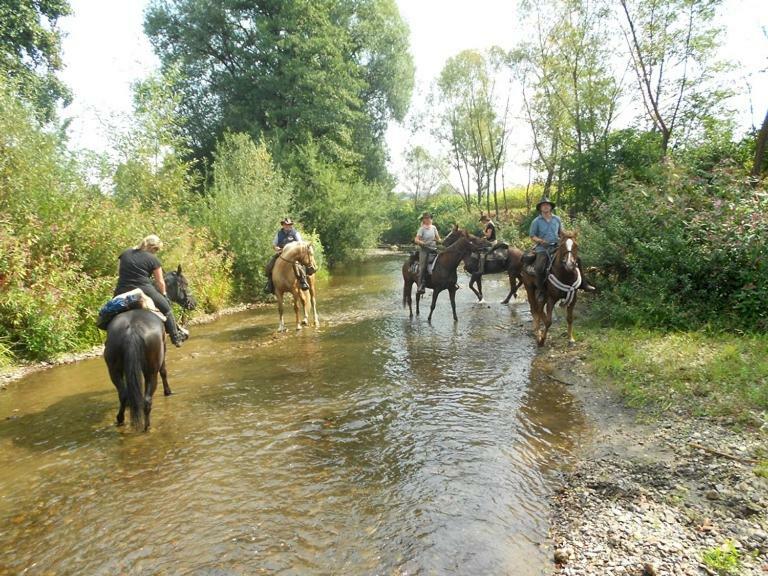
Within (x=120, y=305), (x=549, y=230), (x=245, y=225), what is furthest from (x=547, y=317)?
(x=245, y=225)

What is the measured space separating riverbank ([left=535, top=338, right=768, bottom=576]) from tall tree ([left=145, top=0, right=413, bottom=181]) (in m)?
24.2

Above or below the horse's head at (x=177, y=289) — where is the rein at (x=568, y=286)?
below

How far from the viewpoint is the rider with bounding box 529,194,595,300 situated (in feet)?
32.5

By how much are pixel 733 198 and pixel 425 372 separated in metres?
7.92

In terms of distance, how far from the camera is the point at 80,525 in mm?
4141

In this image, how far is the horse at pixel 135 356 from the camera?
5.59m

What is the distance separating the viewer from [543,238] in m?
10.2

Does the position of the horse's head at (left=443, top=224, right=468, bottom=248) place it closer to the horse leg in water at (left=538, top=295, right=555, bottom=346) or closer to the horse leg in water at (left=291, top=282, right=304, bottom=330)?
the horse leg in water at (left=538, top=295, right=555, bottom=346)

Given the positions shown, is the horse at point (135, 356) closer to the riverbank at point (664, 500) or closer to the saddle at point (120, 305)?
the saddle at point (120, 305)

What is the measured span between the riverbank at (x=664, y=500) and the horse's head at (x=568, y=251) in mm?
3702

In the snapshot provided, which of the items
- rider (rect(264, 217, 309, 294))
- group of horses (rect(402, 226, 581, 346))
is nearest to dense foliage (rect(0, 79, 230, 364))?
rider (rect(264, 217, 309, 294))

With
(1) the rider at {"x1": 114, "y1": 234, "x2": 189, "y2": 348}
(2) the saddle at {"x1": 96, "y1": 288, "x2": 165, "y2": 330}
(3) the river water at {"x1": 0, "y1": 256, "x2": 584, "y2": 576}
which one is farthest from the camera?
(1) the rider at {"x1": 114, "y1": 234, "x2": 189, "y2": 348}

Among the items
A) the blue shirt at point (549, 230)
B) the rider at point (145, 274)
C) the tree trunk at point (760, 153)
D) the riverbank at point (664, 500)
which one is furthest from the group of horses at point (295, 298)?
the tree trunk at point (760, 153)

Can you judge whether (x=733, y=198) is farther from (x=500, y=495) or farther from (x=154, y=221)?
(x=154, y=221)
